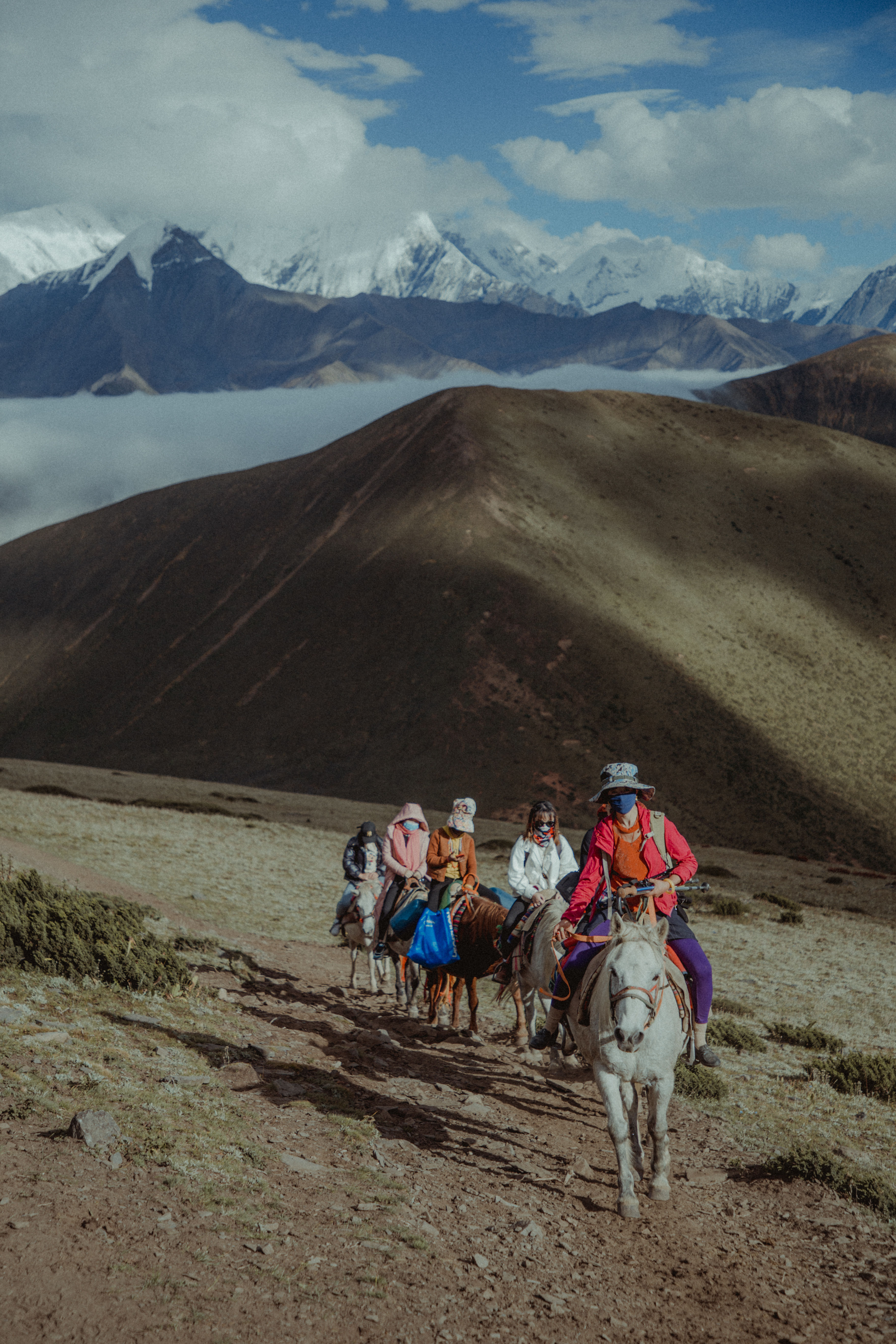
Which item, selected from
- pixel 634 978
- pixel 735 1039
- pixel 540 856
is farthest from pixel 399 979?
pixel 634 978

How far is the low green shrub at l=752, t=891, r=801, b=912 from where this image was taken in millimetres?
31766

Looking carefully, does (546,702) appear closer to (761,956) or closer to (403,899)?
(761,956)

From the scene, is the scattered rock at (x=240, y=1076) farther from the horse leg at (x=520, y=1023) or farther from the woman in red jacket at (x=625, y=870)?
the horse leg at (x=520, y=1023)

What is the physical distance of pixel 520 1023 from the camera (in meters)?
12.4

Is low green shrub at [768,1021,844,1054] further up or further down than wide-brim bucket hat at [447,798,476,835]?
further down

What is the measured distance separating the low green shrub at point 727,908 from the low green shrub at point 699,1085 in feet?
60.7

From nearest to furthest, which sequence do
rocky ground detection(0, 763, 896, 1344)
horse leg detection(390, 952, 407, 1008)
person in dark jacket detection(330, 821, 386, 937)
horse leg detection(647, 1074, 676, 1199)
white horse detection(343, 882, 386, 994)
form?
rocky ground detection(0, 763, 896, 1344) → horse leg detection(647, 1074, 676, 1199) → horse leg detection(390, 952, 407, 1008) → white horse detection(343, 882, 386, 994) → person in dark jacket detection(330, 821, 386, 937)

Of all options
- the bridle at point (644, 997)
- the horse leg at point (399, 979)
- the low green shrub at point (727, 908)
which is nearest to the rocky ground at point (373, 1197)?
the bridle at point (644, 997)

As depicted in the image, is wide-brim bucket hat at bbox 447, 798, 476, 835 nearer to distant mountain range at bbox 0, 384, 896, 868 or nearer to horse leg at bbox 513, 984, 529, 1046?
horse leg at bbox 513, 984, 529, 1046

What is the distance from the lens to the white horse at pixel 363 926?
15.5m

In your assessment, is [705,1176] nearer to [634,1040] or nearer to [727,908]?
[634,1040]

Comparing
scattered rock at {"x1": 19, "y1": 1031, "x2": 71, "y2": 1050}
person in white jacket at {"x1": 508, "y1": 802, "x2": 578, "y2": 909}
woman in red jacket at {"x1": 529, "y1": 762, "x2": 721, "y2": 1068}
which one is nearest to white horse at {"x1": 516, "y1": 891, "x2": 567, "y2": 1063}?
person in white jacket at {"x1": 508, "y1": 802, "x2": 578, "y2": 909}

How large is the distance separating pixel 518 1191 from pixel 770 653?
273ft

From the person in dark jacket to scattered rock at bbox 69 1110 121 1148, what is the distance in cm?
882
